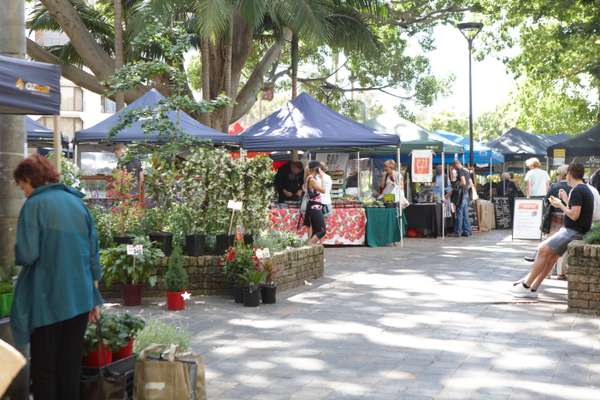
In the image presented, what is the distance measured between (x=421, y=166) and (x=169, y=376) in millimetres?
15373

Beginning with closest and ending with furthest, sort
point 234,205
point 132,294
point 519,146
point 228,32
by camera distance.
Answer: point 132,294
point 234,205
point 228,32
point 519,146

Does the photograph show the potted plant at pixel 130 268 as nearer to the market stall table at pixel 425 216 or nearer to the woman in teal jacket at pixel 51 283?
the woman in teal jacket at pixel 51 283

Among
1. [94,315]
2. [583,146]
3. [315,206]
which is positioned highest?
[583,146]

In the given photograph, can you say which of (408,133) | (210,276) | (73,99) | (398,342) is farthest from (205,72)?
(73,99)

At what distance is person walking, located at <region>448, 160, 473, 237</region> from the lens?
69.6 ft

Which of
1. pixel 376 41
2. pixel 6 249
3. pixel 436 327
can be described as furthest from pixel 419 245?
pixel 6 249

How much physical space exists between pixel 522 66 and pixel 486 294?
61.0ft

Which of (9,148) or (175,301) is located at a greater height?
(9,148)

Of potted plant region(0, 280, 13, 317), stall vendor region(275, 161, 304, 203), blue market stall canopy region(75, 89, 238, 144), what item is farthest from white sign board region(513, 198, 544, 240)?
potted plant region(0, 280, 13, 317)

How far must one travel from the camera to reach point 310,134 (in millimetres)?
16594

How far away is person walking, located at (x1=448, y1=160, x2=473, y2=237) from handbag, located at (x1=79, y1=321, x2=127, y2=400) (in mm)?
16787

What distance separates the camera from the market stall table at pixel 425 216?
2103cm

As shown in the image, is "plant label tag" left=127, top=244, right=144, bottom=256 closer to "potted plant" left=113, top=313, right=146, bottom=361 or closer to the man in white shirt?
"potted plant" left=113, top=313, right=146, bottom=361

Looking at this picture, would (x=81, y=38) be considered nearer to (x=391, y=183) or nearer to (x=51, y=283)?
(x=391, y=183)
